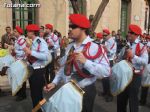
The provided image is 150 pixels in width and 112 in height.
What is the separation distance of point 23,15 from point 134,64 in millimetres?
12211

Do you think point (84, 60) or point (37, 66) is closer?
point (84, 60)

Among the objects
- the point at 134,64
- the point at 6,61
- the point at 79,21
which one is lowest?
the point at 6,61

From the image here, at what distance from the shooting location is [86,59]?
3836 mm

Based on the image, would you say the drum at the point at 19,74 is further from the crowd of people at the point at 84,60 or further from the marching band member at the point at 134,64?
the marching band member at the point at 134,64

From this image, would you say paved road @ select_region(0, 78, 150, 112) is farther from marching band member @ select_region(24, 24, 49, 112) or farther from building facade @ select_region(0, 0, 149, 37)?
building facade @ select_region(0, 0, 149, 37)

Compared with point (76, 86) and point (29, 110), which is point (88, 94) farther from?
point (29, 110)

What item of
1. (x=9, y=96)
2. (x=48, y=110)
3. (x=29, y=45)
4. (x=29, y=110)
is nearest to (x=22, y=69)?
(x=29, y=45)

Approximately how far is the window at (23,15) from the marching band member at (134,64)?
38.2 ft

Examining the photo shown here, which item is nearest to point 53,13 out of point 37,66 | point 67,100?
point 37,66

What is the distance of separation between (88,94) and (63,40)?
12.4 m

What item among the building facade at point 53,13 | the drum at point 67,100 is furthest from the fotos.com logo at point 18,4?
the drum at point 67,100

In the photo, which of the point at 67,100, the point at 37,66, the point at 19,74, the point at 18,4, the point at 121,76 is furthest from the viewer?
the point at 18,4

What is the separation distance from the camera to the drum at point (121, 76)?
18.2 ft

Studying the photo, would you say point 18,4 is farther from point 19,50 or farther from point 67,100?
point 67,100
